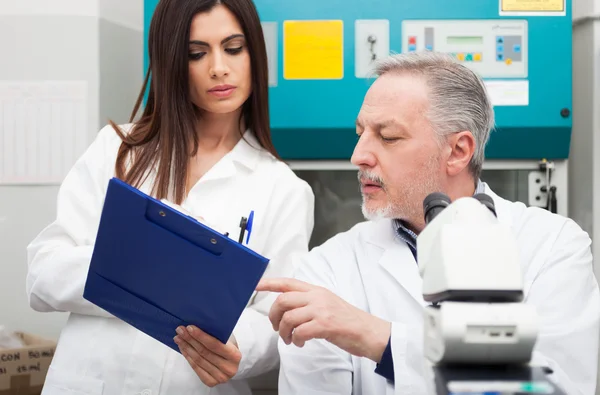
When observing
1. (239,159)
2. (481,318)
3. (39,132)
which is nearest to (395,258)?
(239,159)

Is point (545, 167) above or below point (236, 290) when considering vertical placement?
above

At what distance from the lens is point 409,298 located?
149 centimetres

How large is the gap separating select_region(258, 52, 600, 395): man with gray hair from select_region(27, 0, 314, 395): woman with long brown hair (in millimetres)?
160

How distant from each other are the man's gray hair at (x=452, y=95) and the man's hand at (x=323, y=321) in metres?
0.49

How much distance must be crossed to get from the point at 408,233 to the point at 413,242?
23mm

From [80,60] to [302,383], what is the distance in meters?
1.24

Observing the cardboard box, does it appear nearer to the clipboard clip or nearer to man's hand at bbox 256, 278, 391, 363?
the clipboard clip

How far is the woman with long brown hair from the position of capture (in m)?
1.62

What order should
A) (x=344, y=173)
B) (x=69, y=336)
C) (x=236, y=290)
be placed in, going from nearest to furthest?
(x=236, y=290) → (x=69, y=336) → (x=344, y=173)

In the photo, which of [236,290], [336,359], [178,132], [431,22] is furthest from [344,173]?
[236,290]

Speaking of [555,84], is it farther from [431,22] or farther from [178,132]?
[178,132]

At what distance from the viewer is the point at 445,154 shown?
5.06 ft

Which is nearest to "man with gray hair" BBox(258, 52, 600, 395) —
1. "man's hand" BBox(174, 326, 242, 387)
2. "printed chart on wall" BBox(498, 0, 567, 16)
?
"man's hand" BBox(174, 326, 242, 387)

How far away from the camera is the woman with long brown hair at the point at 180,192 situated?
1617mm
